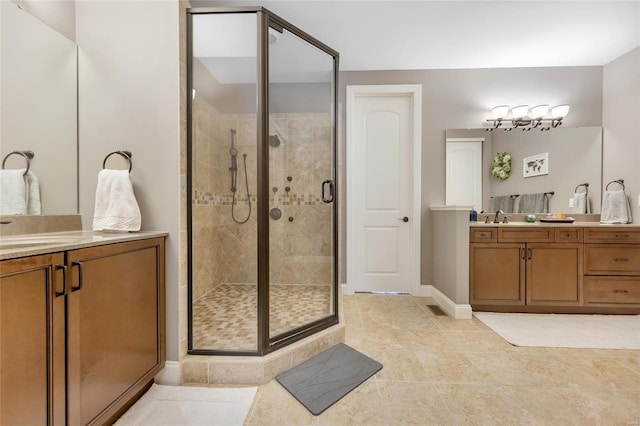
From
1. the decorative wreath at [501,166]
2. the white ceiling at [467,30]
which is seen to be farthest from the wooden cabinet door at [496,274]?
the white ceiling at [467,30]

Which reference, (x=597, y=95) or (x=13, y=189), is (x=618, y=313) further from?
(x=13, y=189)

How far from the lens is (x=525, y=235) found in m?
2.47

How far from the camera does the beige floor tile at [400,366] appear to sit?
5.07 ft

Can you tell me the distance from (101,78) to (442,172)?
3.08 m

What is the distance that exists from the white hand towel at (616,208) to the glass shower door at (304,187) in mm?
2887

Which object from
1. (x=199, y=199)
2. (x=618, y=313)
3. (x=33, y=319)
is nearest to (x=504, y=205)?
(x=618, y=313)

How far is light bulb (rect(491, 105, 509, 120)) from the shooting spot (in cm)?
289

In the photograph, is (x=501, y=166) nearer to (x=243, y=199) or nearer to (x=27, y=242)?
(x=243, y=199)

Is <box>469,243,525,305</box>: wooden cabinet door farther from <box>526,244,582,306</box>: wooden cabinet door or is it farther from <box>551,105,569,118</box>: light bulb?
<box>551,105,569,118</box>: light bulb

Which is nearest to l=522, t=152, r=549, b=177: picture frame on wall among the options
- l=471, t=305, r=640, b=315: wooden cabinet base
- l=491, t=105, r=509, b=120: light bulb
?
l=491, t=105, r=509, b=120: light bulb

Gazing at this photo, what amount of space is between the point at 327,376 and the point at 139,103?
1.90 metres

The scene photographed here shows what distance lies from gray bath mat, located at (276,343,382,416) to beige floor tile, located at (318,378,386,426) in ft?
0.10

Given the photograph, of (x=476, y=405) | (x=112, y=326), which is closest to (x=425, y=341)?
(x=476, y=405)

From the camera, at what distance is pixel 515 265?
2.47m
